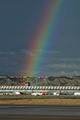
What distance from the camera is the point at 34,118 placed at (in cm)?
4438

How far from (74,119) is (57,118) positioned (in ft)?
10.5

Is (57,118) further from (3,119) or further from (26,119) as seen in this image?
(3,119)

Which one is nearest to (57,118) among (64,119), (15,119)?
(64,119)

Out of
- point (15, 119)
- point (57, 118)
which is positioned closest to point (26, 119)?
point (15, 119)

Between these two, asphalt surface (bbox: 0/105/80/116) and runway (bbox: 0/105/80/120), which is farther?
asphalt surface (bbox: 0/105/80/116)

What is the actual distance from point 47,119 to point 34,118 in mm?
2495

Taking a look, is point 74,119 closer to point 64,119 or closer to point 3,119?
point 64,119

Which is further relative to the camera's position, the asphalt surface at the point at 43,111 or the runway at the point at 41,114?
the asphalt surface at the point at 43,111

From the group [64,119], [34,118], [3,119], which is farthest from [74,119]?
[3,119]

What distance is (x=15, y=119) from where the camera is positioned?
4284 cm

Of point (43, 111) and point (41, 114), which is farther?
point (43, 111)

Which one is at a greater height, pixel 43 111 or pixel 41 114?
pixel 43 111

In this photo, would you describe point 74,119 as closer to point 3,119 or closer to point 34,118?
point 34,118

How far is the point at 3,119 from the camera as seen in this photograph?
42.5 meters
